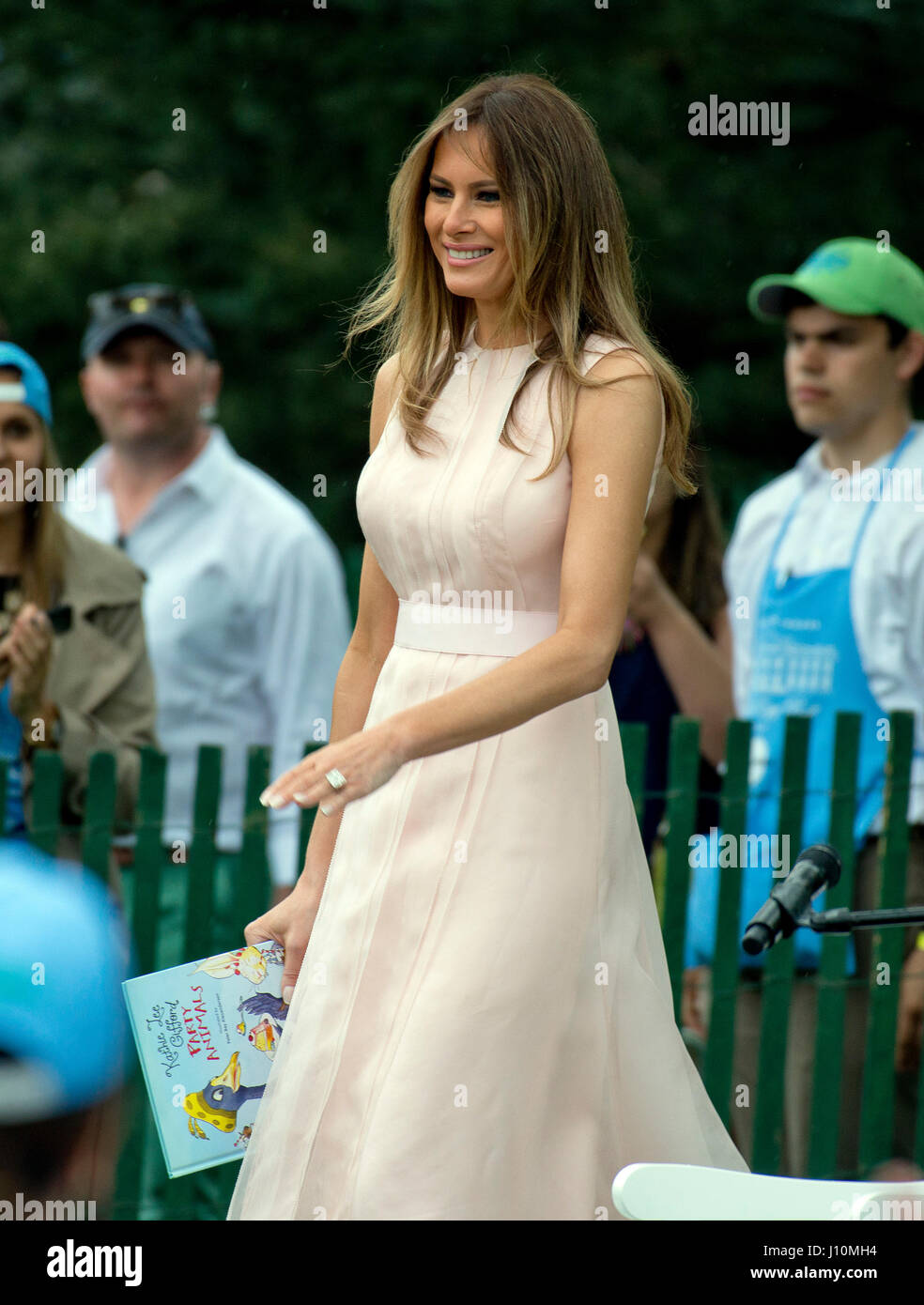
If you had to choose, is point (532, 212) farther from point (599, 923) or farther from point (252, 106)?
point (252, 106)

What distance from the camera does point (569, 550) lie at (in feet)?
7.89

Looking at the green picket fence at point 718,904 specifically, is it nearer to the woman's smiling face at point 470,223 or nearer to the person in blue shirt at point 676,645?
the person in blue shirt at point 676,645

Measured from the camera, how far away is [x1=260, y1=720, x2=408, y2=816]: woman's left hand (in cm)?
215

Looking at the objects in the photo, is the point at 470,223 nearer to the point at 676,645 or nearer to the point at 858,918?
the point at 858,918

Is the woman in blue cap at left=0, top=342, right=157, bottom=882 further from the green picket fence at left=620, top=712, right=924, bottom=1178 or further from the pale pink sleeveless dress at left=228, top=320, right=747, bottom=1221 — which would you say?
the pale pink sleeveless dress at left=228, top=320, right=747, bottom=1221

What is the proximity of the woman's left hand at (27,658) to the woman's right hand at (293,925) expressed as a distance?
1.47m

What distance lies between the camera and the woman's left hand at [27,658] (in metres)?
3.96

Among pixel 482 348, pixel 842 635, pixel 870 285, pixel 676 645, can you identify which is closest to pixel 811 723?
pixel 842 635

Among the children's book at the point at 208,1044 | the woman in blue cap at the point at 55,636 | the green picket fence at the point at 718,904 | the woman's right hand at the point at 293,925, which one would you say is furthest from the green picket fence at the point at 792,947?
the children's book at the point at 208,1044

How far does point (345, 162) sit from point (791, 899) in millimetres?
8616

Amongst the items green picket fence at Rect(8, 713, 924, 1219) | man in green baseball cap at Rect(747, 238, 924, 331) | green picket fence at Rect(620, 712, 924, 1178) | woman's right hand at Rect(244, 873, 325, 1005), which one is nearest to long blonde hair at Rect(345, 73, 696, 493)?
woman's right hand at Rect(244, 873, 325, 1005)

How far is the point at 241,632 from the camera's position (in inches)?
200

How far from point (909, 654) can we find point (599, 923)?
1999mm
